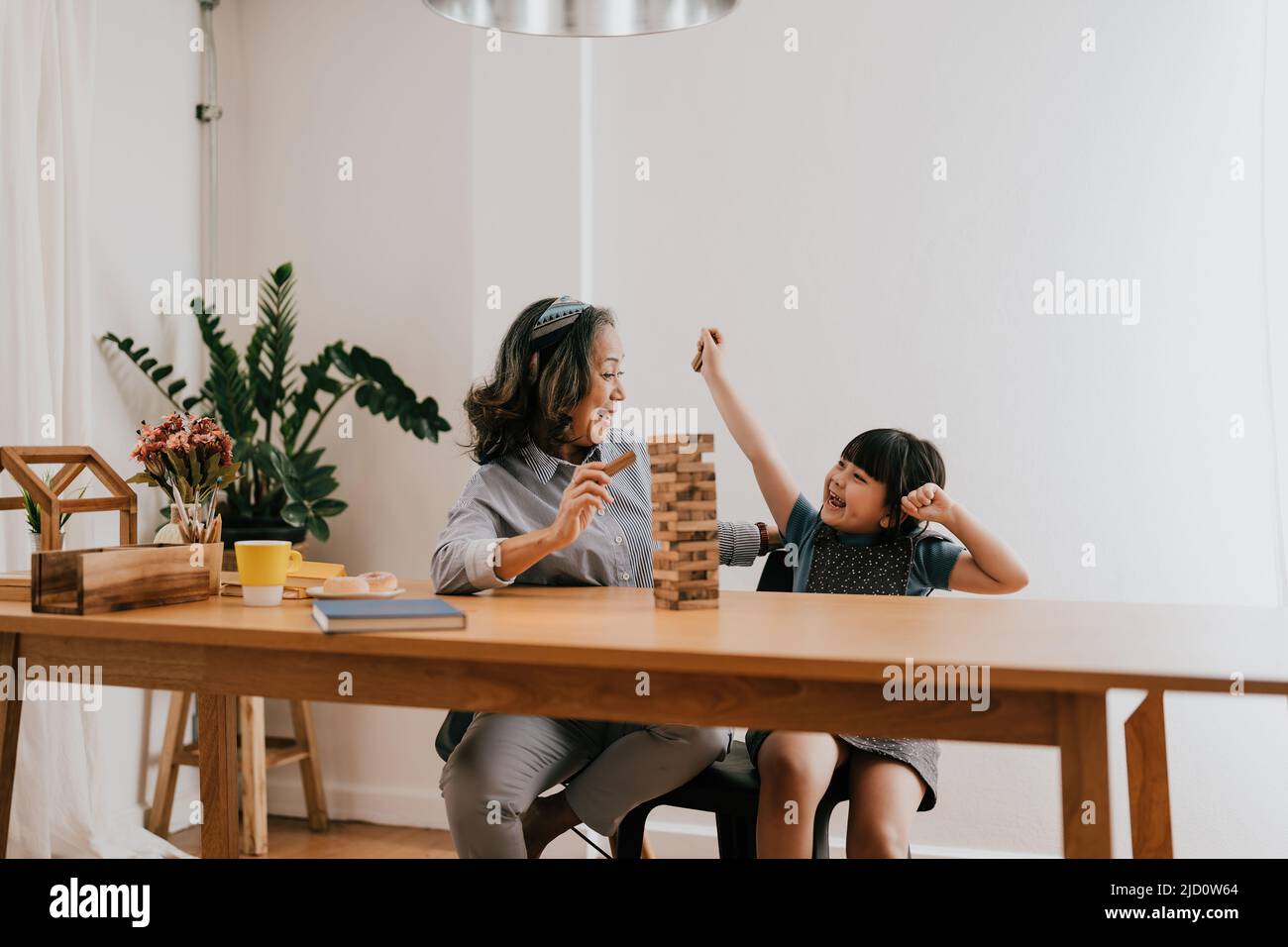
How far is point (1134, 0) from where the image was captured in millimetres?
2961

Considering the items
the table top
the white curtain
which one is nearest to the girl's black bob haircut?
the table top

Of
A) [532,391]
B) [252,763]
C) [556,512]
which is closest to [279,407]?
[252,763]

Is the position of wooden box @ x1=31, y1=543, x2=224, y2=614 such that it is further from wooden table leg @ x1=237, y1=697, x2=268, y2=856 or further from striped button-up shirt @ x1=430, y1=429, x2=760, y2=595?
wooden table leg @ x1=237, y1=697, x2=268, y2=856

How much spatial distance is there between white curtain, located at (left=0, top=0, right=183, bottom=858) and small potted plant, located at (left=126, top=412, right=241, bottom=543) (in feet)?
3.65

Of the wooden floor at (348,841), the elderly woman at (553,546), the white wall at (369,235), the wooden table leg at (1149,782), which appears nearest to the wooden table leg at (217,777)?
the elderly woman at (553,546)

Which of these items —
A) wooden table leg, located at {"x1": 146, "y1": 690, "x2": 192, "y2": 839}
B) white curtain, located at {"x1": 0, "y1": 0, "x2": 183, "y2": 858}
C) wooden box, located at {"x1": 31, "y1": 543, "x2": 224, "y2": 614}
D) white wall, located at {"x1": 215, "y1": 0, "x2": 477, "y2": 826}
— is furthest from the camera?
white wall, located at {"x1": 215, "y1": 0, "x2": 477, "y2": 826}

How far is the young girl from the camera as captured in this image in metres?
1.88

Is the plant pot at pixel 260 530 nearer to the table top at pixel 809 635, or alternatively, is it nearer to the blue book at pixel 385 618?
the table top at pixel 809 635

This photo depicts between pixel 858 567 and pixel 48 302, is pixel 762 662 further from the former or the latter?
pixel 48 302

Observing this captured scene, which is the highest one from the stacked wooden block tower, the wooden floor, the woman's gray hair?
the woman's gray hair

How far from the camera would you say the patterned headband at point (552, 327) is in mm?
2279

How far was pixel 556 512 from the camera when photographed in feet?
7.29

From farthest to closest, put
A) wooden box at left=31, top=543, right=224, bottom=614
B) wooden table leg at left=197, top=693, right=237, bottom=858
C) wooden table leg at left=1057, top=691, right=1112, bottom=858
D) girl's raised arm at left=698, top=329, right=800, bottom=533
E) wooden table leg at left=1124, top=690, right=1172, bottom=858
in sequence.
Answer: girl's raised arm at left=698, top=329, right=800, bottom=533 < wooden table leg at left=197, top=693, right=237, bottom=858 < wooden box at left=31, top=543, right=224, bottom=614 < wooden table leg at left=1124, top=690, right=1172, bottom=858 < wooden table leg at left=1057, top=691, right=1112, bottom=858
